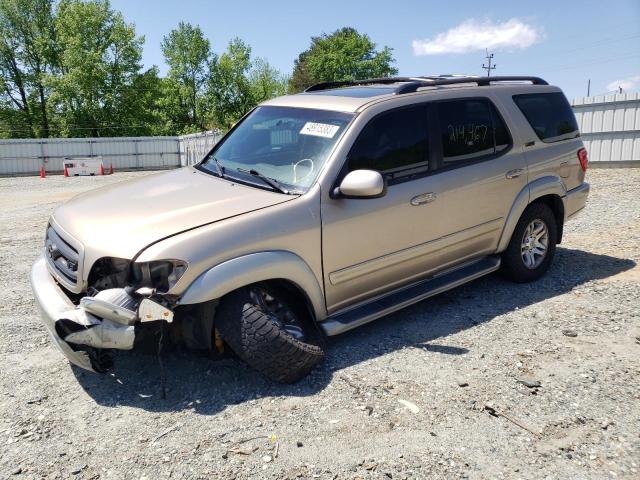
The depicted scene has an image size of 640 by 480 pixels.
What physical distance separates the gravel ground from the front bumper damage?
0.43 meters

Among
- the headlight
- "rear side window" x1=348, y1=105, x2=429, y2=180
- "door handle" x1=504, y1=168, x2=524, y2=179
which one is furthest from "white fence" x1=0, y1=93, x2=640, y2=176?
the headlight

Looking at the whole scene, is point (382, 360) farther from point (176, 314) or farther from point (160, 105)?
point (160, 105)

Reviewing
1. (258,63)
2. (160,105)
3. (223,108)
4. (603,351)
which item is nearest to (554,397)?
(603,351)

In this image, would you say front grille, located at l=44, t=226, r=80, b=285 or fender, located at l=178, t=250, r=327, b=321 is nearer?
fender, located at l=178, t=250, r=327, b=321

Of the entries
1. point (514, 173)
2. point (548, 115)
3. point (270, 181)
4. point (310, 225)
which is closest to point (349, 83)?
point (514, 173)

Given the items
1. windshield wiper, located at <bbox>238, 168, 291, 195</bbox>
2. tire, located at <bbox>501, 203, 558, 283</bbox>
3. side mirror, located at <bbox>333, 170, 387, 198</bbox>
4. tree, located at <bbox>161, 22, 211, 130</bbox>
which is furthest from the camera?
tree, located at <bbox>161, 22, 211, 130</bbox>

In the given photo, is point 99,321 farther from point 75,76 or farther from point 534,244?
point 75,76

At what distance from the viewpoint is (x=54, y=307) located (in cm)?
333

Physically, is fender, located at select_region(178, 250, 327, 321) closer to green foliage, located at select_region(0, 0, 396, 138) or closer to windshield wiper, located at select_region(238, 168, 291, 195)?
windshield wiper, located at select_region(238, 168, 291, 195)

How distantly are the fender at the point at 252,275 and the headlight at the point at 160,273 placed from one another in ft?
0.35

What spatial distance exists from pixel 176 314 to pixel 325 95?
2.31 m

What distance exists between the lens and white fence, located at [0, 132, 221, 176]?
27.2 meters

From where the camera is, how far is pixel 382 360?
387cm

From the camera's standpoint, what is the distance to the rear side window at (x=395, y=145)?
394 cm
